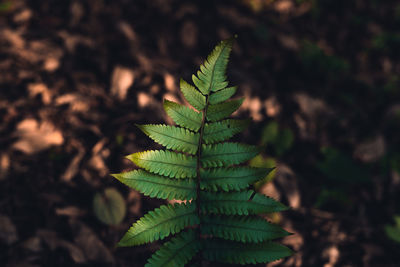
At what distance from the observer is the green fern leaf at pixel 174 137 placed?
4.50ft

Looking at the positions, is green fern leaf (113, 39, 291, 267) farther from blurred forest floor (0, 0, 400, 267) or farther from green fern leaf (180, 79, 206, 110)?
blurred forest floor (0, 0, 400, 267)

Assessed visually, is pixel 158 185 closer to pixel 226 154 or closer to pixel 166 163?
pixel 166 163

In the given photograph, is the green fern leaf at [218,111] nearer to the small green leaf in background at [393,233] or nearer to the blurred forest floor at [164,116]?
the blurred forest floor at [164,116]

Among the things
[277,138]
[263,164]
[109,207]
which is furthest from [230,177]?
[277,138]

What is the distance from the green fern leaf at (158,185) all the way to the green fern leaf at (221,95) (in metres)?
0.40

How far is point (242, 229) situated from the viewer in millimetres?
1378

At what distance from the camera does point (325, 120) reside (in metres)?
3.34

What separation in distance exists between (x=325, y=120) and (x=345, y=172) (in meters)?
0.78

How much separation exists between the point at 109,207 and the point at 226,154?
3.33 feet

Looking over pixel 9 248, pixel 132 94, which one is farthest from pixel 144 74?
pixel 9 248

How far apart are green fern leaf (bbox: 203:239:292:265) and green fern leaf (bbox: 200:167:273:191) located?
10.7 inches

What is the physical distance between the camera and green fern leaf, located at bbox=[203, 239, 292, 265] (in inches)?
53.2

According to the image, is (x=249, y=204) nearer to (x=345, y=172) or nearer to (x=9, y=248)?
(x=9, y=248)

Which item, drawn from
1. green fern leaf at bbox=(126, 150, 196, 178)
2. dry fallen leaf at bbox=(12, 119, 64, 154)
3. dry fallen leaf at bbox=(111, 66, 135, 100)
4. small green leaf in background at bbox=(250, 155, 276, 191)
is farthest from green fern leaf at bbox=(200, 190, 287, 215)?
dry fallen leaf at bbox=(111, 66, 135, 100)
